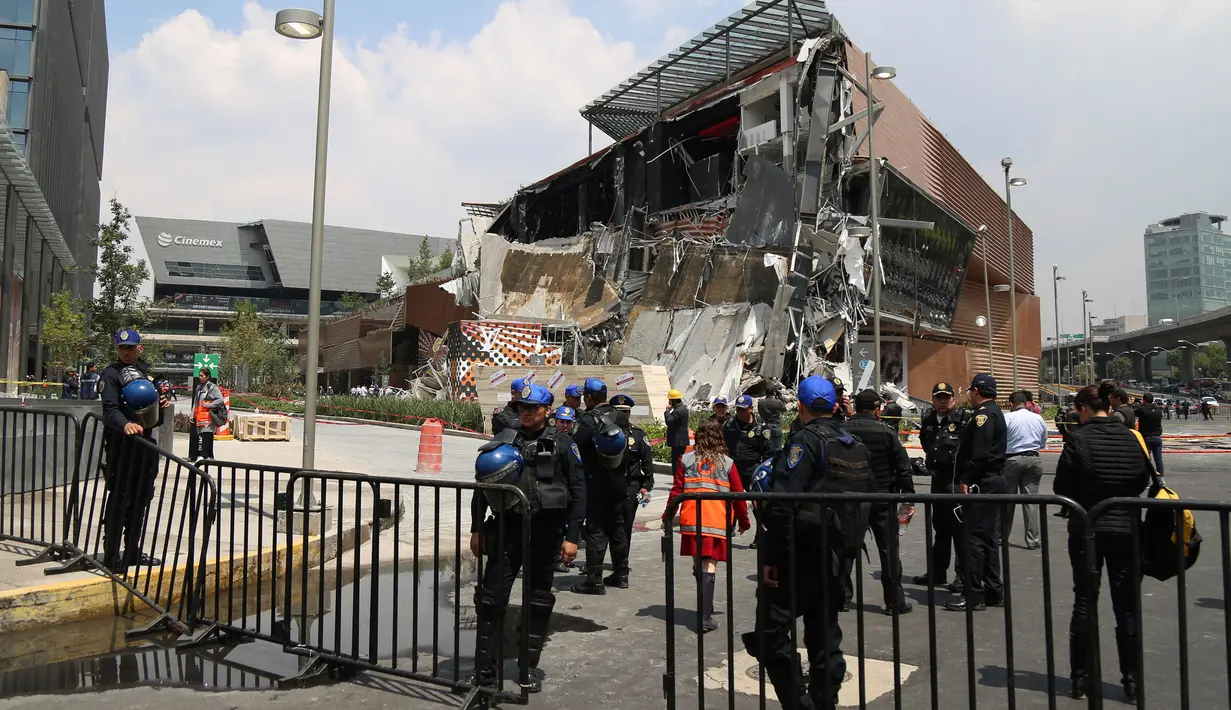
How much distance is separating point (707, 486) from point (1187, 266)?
21868cm

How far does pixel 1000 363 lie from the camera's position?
43000mm

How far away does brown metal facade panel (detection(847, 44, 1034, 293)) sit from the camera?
1410 inches

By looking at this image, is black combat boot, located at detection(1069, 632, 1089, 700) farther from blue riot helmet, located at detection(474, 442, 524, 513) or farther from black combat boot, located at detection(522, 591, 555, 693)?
blue riot helmet, located at detection(474, 442, 524, 513)

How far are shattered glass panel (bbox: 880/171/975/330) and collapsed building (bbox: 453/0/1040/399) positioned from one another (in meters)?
0.09

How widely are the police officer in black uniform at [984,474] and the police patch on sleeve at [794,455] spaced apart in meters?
3.12

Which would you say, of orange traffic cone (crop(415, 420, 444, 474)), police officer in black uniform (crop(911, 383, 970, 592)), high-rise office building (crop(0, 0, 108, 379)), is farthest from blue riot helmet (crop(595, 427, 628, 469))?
high-rise office building (crop(0, 0, 108, 379))

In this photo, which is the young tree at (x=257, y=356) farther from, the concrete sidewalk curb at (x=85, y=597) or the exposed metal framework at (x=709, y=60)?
the concrete sidewalk curb at (x=85, y=597)

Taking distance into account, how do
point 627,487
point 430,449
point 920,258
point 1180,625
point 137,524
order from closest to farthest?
point 1180,625 < point 137,524 < point 627,487 < point 430,449 < point 920,258

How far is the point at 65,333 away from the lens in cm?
2831

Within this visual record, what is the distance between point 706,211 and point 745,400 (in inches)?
1211

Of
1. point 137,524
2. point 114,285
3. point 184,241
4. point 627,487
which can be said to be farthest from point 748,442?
point 184,241

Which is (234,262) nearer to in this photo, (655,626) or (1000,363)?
(1000,363)

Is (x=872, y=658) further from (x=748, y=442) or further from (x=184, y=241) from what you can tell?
(x=184, y=241)

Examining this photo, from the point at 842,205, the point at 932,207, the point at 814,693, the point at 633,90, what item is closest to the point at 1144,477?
the point at 814,693
